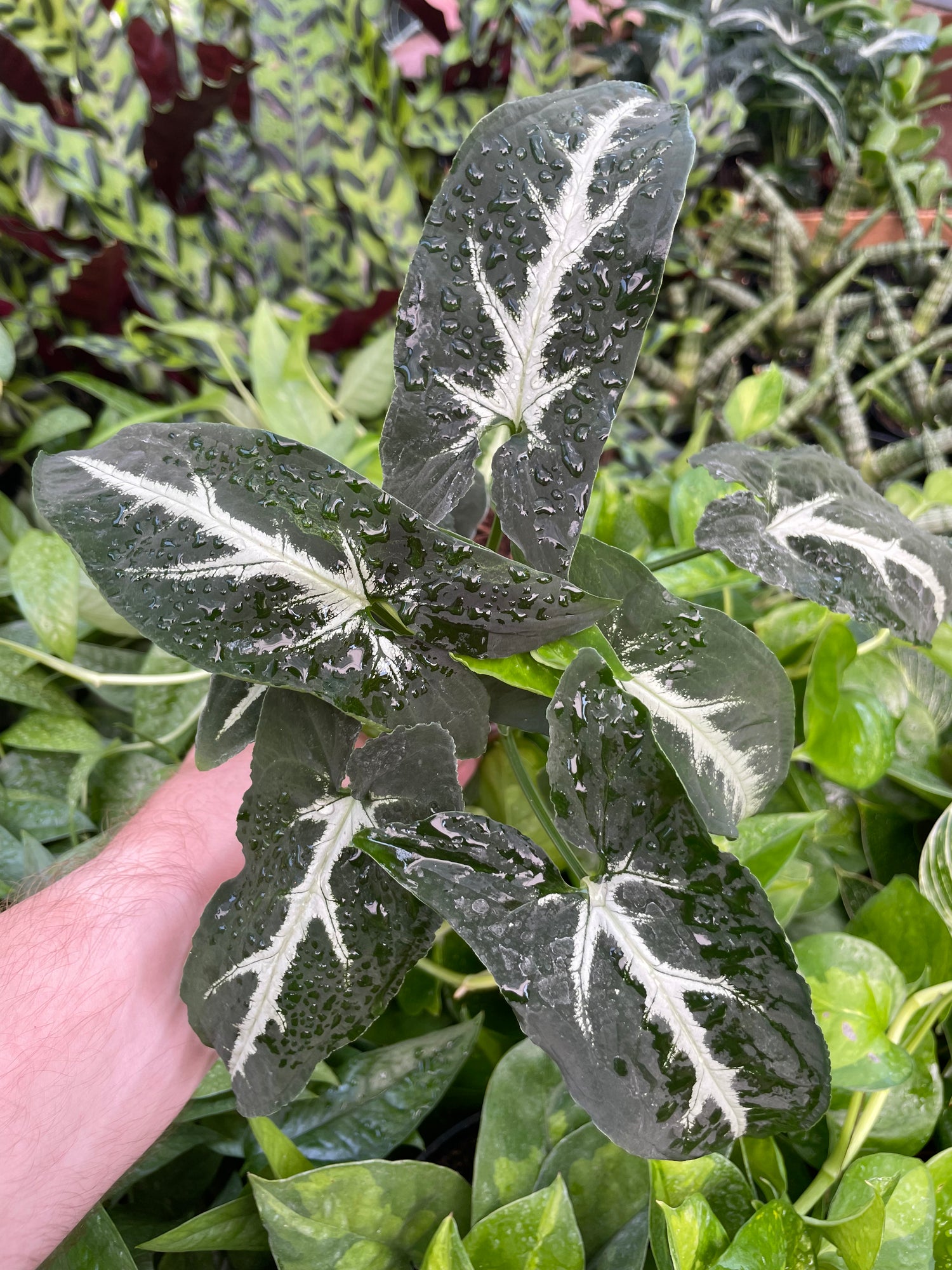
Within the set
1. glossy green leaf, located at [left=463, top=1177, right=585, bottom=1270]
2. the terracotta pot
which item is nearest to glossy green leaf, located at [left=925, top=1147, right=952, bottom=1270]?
glossy green leaf, located at [left=463, top=1177, right=585, bottom=1270]

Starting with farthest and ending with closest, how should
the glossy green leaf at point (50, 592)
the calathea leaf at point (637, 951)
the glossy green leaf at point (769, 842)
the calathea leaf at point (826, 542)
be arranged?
the glossy green leaf at point (50, 592) < the glossy green leaf at point (769, 842) < the calathea leaf at point (826, 542) < the calathea leaf at point (637, 951)

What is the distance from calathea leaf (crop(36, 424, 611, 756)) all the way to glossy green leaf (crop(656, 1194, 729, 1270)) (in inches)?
11.8

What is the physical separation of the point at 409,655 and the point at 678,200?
0.26 m

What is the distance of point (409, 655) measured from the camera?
0.41 meters

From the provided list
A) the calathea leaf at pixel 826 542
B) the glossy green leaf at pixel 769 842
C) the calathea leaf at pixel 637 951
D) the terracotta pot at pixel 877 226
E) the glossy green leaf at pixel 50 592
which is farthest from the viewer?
the terracotta pot at pixel 877 226

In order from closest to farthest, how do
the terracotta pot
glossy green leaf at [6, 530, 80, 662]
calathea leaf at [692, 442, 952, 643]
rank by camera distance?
calathea leaf at [692, 442, 952, 643]
glossy green leaf at [6, 530, 80, 662]
the terracotta pot

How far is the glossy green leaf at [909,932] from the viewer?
22.9 inches

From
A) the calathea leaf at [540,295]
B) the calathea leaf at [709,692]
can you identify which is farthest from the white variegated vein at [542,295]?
the calathea leaf at [709,692]

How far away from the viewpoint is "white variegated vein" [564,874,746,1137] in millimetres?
356

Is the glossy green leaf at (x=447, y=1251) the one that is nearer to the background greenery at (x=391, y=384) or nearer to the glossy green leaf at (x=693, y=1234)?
the background greenery at (x=391, y=384)

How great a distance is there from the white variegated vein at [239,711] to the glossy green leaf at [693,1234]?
36 centimetres

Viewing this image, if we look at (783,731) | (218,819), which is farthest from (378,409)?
→ (783,731)

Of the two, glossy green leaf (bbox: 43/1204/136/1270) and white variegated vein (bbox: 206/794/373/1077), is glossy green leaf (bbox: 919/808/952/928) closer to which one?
white variegated vein (bbox: 206/794/373/1077)

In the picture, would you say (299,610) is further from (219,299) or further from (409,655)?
(219,299)
